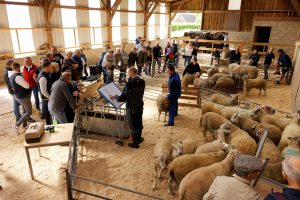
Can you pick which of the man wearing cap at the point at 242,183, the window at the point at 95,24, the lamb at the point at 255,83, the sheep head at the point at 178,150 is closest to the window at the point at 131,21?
the window at the point at 95,24

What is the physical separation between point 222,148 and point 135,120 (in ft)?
7.11

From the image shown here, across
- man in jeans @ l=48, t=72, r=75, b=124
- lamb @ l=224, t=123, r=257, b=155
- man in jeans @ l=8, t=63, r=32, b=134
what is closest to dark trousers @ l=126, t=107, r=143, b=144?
man in jeans @ l=48, t=72, r=75, b=124

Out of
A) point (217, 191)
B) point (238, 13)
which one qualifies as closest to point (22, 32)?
A: point (217, 191)

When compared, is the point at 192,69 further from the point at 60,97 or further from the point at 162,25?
the point at 162,25

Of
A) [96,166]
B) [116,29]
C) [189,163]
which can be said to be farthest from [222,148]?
[116,29]

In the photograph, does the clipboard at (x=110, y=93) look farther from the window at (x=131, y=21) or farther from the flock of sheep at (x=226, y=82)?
the window at (x=131, y=21)

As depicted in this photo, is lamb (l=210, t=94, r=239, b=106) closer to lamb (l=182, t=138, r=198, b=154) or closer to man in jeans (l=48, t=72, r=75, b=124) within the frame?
lamb (l=182, t=138, r=198, b=154)

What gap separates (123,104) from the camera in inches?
271

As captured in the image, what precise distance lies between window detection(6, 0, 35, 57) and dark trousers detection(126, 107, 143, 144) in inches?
363

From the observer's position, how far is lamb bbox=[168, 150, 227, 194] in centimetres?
369

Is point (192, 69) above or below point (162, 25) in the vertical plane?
below

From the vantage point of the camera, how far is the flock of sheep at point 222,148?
10.5 feet

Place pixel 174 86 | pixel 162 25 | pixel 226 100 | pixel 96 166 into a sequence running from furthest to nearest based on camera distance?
pixel 162 25 → pixel 226 100 → pixel 174 86 → pixel 96 166

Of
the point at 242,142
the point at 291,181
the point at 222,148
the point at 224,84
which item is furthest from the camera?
the point at 224,84
